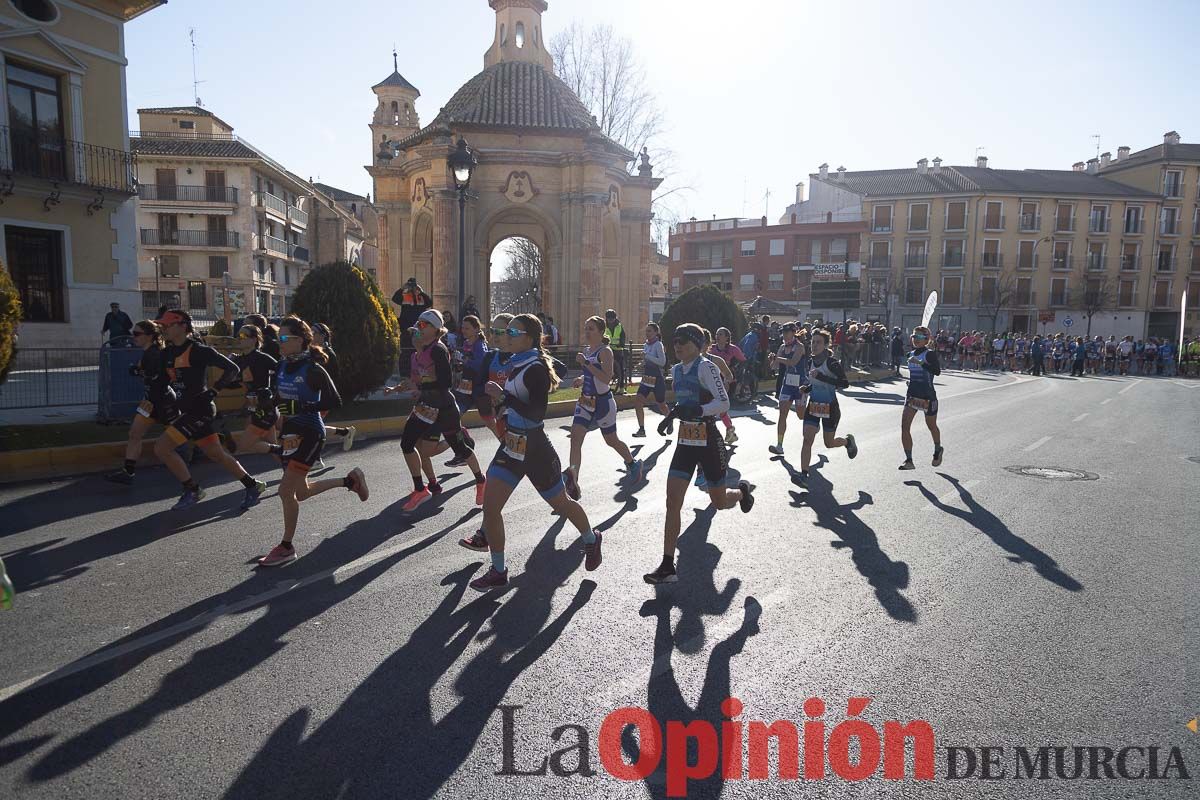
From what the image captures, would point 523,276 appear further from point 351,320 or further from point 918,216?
point 351,320

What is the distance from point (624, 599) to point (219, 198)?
51.1 meters

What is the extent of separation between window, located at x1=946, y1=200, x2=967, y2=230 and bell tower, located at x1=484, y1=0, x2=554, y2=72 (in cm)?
4207

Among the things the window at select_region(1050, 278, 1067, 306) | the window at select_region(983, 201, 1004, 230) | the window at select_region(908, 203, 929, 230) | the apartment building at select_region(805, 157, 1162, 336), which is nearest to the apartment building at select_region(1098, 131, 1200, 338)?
the apartment building at select_region(805, 157, 1162, 336)

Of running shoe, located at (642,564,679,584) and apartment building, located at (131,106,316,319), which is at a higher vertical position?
apartment building, located at (131,106,316,319)

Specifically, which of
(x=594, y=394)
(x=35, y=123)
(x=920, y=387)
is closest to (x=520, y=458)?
(x=594, y=394)

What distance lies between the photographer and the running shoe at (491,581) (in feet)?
16.0

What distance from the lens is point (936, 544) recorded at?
6.18 metres

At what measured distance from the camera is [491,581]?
4.93m

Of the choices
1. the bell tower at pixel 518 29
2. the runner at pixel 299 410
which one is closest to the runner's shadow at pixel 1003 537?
the runner at pixel 299 410

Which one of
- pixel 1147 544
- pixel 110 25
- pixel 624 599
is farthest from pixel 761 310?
pixel 624 599

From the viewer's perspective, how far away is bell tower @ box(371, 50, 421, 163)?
2199 inches

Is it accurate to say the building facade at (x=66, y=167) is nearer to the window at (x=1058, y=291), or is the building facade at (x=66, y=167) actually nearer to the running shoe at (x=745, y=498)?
the running shoe at (x=745, y=498)

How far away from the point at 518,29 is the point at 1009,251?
46505mm

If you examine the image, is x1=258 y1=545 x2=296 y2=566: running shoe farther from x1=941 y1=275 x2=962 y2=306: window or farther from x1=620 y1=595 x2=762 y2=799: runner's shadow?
x1=941 y1=275 x2=962 y2=306: window
